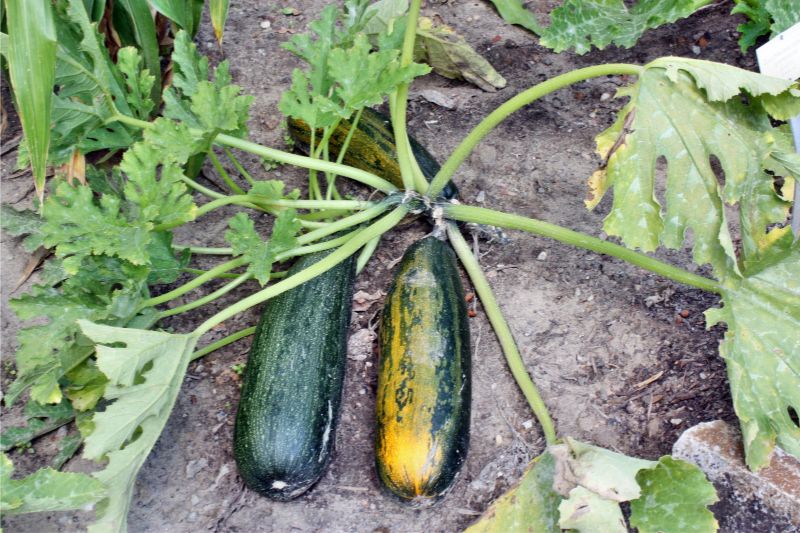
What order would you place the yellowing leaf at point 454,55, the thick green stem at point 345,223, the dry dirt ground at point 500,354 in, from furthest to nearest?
the yellowing leaf at point 454,55 < the thick green stem at point 345,223 < the dry dirt ground at point 500,354

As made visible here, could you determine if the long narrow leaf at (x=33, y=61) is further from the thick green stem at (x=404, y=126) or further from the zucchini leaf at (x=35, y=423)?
the thick green stem at (x=404, y=126)

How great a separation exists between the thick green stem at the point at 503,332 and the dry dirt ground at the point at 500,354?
0.42 feet

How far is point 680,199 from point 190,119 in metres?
1.86

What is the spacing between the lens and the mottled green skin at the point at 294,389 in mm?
2707

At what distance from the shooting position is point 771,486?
2682mm

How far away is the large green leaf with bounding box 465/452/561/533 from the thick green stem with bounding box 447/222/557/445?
17 cm

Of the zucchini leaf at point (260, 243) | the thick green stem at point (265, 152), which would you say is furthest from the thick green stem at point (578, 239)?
the zucchini leaf at point (260, 243)

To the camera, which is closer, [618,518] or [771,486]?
[618,518]

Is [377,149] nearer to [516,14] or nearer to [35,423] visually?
[516,14]

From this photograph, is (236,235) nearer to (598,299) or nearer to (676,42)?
(598,299)

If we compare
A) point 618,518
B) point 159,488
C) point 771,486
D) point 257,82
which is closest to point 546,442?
point 618,518

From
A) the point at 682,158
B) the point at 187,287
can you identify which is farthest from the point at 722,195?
the point at 187,287

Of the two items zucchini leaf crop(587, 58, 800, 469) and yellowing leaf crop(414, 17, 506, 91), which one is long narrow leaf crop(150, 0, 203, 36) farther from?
zucchini leaf crop(587, 58, 800, 469)

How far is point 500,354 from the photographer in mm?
3201
